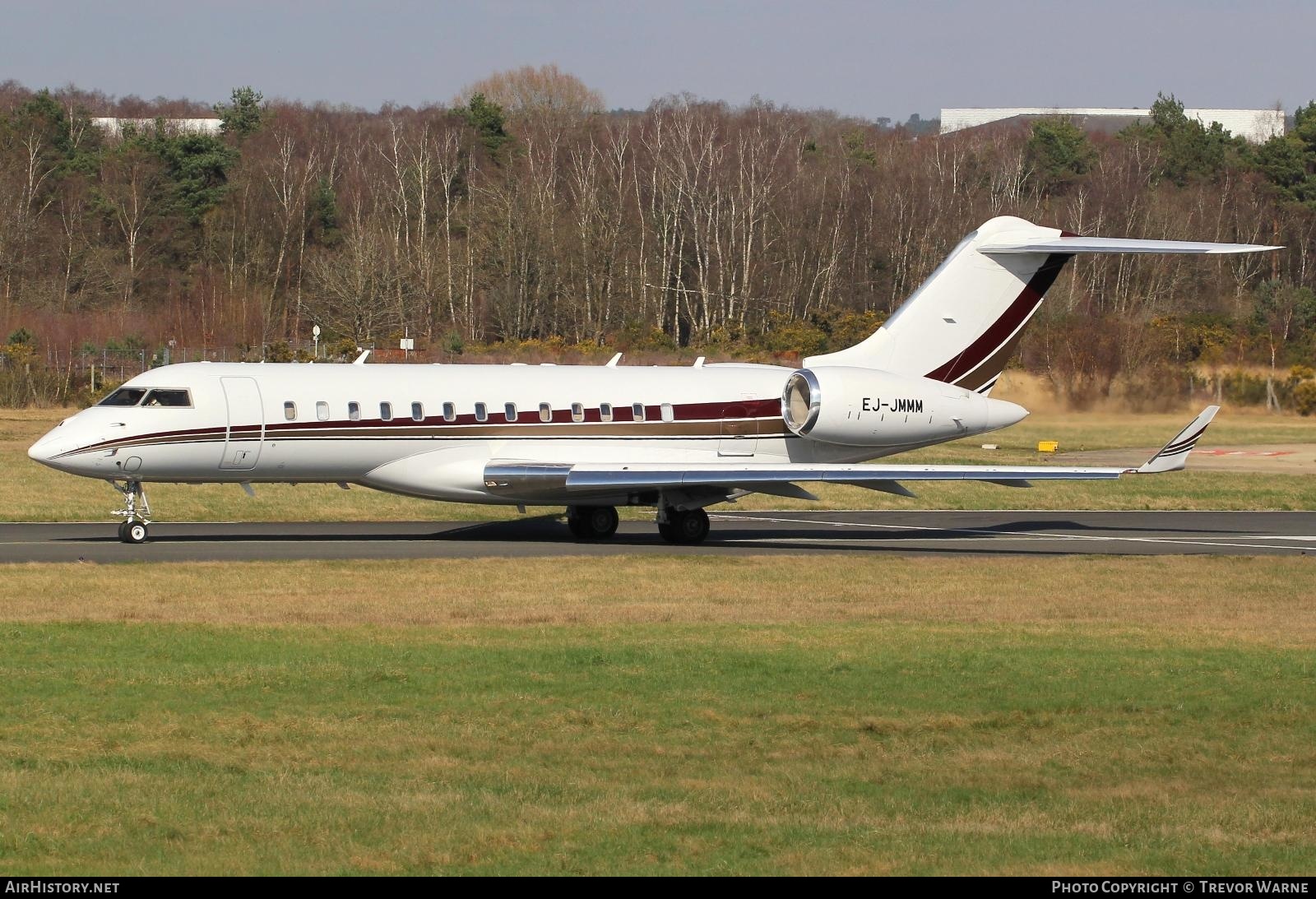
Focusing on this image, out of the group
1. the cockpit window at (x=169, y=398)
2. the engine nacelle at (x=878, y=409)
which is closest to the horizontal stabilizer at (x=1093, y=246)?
the engine nacelle at (x=878, y=409)

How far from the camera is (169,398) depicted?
24109mm

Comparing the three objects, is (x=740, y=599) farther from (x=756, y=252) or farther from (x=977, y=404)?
(x=756, y=252)

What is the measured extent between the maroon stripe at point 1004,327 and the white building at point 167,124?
85.5m

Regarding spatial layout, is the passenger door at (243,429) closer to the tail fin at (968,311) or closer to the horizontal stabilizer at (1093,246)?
the tail fin at (968,311)

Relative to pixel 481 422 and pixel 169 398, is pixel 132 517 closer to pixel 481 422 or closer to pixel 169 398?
pixel 169 398

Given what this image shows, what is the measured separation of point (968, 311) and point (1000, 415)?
2000 mm

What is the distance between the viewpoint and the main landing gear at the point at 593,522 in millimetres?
26969

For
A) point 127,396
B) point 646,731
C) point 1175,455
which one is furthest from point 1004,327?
point 646,731

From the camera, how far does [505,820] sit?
Answer: 345 inches

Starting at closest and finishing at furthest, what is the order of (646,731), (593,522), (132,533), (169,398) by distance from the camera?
1. (646,731)
2. (169,398)
3. (132,533)
4. (593,522)

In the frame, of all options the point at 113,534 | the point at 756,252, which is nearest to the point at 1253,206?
the point at 756,252

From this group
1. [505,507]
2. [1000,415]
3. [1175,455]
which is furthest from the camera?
[505,507]

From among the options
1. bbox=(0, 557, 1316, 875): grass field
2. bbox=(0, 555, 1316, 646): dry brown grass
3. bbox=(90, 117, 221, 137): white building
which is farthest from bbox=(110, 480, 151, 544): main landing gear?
bbox=(90, 117, 221, 137): white building

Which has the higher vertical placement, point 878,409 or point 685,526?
point 878,409
